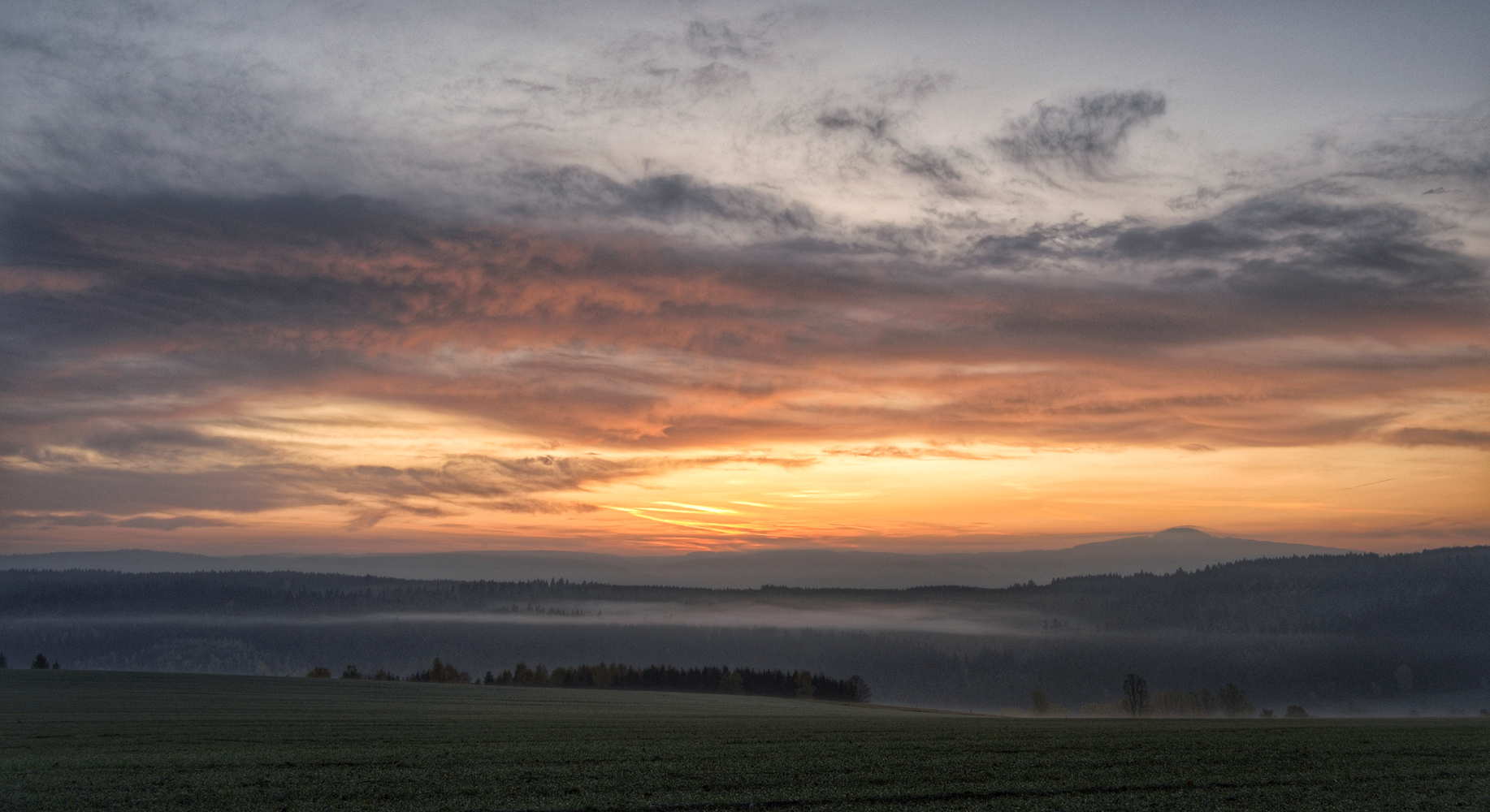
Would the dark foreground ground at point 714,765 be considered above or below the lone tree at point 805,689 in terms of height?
above

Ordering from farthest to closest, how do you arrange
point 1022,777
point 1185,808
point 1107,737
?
1. point 1107,737
2. point 1022,777
3. point 1185,808

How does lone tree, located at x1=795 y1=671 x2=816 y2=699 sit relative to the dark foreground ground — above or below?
below

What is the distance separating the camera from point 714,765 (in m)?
36.2

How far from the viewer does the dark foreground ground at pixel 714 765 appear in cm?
2825

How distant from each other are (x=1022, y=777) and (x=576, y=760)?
17.7m

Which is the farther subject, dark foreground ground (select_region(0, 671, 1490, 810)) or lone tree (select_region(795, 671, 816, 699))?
lone tree (select_region(795, 671, 816, 699))

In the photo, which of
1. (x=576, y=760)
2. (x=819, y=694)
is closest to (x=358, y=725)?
(x=576, y=760)

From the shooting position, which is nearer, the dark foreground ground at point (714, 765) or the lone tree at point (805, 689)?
the dark foreground ground at point (714, 765)

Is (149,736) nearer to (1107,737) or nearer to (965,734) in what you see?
(965,734)

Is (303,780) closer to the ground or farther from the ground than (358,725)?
farther from the ground

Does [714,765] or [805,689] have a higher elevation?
[714,765]

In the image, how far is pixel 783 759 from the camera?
3828 centimetres

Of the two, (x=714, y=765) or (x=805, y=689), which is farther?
(x=805, y=689)

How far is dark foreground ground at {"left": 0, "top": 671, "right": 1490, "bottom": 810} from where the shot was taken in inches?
1112
